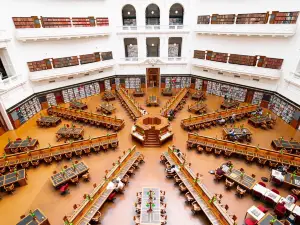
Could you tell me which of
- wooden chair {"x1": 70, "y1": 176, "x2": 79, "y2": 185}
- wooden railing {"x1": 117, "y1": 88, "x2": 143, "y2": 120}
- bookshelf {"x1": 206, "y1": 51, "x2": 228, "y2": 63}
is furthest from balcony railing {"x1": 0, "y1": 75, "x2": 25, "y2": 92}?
bookshelf {"x1": 206, "y1": 51, "x2": 228, "y2": 63}

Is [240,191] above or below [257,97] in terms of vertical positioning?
below

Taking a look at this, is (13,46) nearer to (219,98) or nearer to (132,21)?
(132,21)

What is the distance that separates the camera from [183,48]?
23.0 metres

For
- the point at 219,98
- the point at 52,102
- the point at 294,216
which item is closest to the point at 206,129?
the point at 219,98

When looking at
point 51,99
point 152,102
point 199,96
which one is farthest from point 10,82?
point 199,96

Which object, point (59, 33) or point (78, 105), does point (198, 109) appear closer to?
point (78, 105)

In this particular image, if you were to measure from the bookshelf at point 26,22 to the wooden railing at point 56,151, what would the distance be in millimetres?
11767

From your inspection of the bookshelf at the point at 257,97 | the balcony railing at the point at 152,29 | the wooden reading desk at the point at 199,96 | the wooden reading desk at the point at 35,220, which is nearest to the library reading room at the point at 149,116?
the wooden reading desk at the point at 35,220

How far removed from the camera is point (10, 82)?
1617cm

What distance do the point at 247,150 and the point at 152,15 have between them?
20.7 metres

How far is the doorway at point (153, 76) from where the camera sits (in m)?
24.4

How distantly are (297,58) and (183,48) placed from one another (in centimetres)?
1148

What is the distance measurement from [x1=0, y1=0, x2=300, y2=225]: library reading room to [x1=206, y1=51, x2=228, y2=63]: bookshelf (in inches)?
5.3

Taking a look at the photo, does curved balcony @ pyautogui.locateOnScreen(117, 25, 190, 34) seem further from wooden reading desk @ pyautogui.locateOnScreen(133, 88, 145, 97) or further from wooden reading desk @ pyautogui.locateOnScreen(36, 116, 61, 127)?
wooden reading desk @ pyautogui.locateOnScreen(36, 116, 61, 127)
